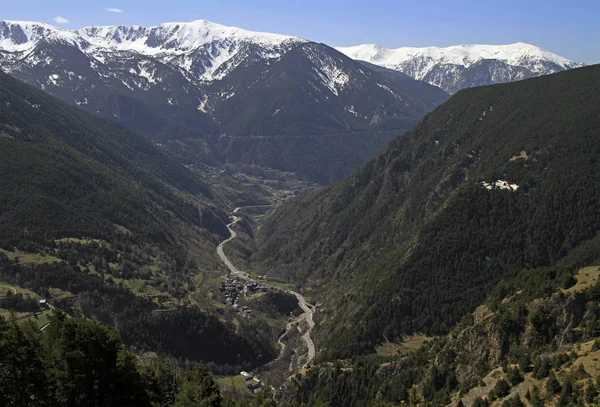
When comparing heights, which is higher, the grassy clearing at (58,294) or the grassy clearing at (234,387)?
the grassy clearing at (58,294)

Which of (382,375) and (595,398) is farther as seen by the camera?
(382,375)

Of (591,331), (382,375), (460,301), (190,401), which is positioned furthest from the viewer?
(460,301)

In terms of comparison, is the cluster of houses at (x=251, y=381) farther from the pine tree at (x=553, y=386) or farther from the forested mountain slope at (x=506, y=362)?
the pine tree at (x=553, y=386)

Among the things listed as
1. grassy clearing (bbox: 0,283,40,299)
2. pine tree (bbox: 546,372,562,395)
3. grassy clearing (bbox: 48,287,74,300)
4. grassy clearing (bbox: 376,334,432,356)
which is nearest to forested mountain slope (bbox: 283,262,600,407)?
pine tree (bbox: 546,372,562,395)

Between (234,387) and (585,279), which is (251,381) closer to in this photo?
→ (234,387)

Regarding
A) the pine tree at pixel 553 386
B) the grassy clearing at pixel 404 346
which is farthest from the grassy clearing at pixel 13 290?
the pine tree at pixel 553 386

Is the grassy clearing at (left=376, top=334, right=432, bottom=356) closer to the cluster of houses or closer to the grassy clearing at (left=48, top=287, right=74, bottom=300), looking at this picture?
the cluster of houses

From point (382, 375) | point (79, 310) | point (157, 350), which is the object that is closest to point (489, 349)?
point (382, 375)

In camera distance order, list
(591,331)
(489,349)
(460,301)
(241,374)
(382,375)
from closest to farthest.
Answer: (591,331)
(489,349)
(382,375)
(241,374)
(460,301)

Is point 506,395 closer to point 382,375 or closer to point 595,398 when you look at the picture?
point 595,398
